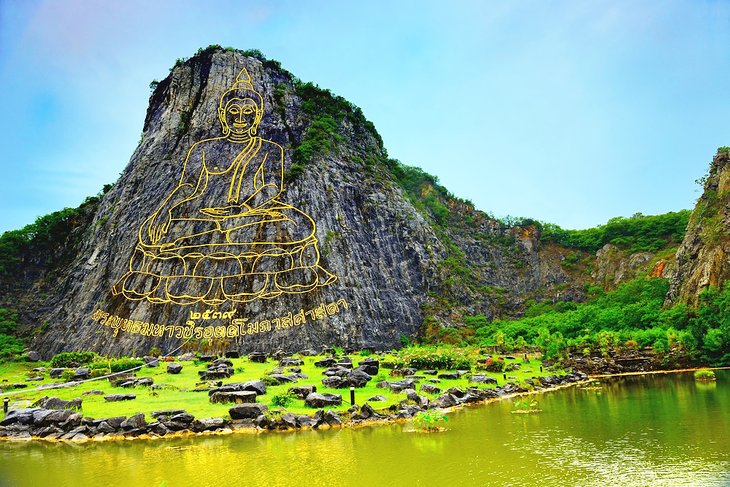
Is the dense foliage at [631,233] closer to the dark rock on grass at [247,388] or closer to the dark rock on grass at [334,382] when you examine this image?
the dark rock on grass at [334,382]

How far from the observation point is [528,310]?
44031 mm

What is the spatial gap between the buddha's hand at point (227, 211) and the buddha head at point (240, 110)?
8217 mm

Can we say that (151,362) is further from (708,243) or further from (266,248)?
(708,243)

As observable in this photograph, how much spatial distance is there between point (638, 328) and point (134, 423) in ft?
92.1

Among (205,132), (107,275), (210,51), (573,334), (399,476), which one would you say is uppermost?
(210,51)

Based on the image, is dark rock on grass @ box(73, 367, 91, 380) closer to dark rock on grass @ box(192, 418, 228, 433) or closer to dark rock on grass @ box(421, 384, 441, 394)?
dark rock on grass @ box(192, 418, 228, 433)

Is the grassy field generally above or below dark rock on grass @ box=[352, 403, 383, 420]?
→ above

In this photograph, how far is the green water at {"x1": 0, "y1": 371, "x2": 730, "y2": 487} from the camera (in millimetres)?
8719

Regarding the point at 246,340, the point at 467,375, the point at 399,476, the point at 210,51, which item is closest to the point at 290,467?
the point at 399,476

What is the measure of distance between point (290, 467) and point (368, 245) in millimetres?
30100

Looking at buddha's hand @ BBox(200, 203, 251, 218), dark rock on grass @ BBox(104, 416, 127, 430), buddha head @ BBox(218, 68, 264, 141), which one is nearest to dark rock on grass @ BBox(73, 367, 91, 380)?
dark rock on grass @ BBox(104, 416, 127, 430)

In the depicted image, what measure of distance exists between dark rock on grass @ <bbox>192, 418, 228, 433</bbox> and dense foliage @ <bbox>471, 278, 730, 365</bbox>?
20.0m

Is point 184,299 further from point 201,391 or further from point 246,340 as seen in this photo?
point 201,391

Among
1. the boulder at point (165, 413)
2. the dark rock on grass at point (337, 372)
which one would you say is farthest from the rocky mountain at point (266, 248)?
the boulder at point (165, 413)
